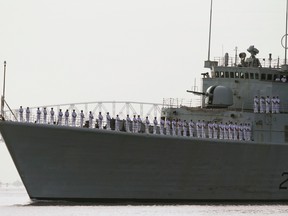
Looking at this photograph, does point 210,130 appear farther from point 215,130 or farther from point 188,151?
point 188,151

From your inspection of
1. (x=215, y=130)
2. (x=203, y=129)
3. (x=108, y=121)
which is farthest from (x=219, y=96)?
(x=108, y=121)

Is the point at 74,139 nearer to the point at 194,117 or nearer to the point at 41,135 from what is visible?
the point at 41,135

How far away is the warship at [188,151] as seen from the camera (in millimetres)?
46125

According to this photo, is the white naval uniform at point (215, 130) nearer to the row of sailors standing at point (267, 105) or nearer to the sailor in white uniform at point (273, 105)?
the row of sailors standing at point (267, 105)

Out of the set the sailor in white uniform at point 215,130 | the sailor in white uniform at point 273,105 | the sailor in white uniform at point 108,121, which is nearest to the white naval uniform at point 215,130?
the sailor in white uniform at point 215,130

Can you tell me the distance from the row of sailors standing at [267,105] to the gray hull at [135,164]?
1831 mm

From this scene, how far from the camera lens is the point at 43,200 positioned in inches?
1863

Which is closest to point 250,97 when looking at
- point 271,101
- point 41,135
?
point 271,101

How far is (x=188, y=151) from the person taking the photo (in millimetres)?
48406

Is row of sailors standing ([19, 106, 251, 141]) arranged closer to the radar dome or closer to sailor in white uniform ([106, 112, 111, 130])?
sailor in white uniform ([106, 112, 111, 130])

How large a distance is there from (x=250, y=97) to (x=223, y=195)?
543cm

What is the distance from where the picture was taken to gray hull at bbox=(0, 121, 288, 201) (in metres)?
46.0

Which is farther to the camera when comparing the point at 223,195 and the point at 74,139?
the point at 223,195

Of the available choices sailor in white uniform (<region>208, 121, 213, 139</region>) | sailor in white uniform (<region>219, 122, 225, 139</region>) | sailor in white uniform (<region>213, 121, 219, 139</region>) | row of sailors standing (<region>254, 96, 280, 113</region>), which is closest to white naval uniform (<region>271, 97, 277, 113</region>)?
row of sailors standing (<region>254, 96, 280, 113</region>)
